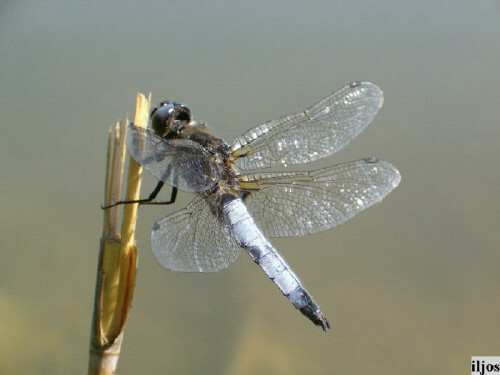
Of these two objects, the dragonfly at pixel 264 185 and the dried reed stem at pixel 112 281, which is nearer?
the dried reed stem at pixel 112 281

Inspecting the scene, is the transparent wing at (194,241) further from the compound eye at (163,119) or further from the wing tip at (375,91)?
the wing tip at (375,91)

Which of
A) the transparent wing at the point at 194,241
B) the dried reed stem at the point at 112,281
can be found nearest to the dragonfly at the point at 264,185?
the transparent wing at the point at 194,241

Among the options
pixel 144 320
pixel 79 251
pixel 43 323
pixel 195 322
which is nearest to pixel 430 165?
pixel 195 322

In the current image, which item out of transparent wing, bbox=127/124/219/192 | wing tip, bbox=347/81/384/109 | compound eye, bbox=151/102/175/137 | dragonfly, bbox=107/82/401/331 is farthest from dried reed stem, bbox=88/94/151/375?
wing tip, bbox=347/81/384/109

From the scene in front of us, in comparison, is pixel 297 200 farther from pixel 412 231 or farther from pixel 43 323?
pixel 43 323

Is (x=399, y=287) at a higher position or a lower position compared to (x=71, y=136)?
lower

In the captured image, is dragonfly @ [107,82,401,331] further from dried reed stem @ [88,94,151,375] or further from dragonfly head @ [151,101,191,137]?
dried reed stem @ [88,94,151,375]

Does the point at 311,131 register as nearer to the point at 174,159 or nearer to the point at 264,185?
the point at 264,185
